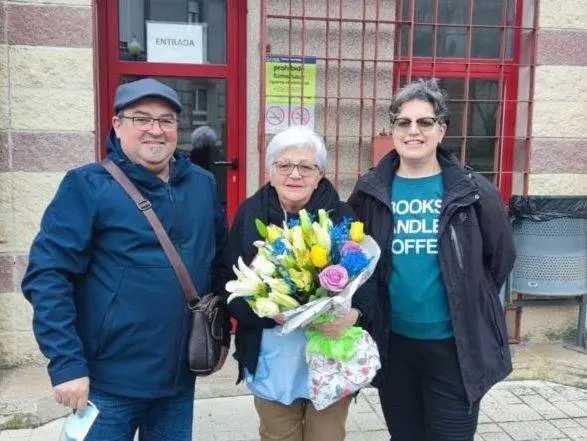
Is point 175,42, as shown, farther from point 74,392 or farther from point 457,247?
point 74,392

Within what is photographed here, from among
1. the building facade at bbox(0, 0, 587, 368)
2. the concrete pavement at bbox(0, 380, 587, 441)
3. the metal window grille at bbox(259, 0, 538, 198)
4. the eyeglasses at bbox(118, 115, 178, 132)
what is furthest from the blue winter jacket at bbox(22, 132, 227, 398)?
the metal window grille at bbox(259, 0, 538, 198)

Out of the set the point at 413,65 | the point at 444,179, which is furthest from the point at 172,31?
the point at 444,179

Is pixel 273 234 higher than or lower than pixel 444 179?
lower

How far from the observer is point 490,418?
3811 mm

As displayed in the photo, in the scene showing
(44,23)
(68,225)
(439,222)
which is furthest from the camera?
(44,23)

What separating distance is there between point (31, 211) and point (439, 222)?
2.93m

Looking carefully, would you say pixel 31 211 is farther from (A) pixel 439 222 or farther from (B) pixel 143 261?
(A) pixel 439 222

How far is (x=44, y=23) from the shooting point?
3.98 meters

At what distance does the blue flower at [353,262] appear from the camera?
2.02 meters

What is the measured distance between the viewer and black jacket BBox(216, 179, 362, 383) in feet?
7.57

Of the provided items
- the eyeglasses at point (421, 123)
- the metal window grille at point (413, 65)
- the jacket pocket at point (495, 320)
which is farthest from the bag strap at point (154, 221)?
the metal window grille at point (413, 65)

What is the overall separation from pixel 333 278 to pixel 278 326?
46cm

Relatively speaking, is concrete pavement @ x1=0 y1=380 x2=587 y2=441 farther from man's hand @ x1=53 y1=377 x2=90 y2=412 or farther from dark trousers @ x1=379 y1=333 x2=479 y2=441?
man's hand @ x1=53 y1=377 x2=90 y2=412

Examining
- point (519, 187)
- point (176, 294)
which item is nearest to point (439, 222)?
point (176, 294)
